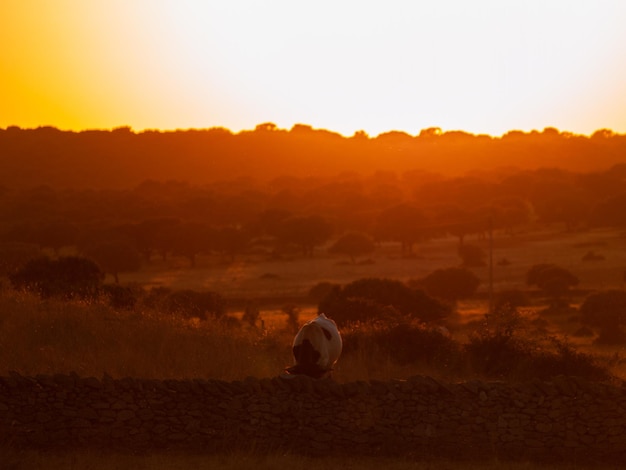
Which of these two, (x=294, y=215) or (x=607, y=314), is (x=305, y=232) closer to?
(x=294, y=215)

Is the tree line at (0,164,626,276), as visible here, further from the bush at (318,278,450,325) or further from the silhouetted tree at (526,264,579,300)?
the bush at (318,278,450,325)

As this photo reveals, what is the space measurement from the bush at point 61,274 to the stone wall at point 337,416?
1167cm

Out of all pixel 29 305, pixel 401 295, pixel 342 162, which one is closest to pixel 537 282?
pixel 401 295

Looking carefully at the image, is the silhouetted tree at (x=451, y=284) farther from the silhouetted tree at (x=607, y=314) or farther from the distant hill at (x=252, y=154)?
the distant hill at (x=252, y=154)

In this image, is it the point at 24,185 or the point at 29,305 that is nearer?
the point at 29,305

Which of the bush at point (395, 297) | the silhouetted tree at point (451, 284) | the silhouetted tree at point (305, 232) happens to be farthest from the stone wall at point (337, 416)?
the silhouetted tree at point (305, 232)

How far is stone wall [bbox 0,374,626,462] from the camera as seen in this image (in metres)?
9.91

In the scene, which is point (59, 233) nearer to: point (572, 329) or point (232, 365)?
point (572, 329)

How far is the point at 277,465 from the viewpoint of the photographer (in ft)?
30.6

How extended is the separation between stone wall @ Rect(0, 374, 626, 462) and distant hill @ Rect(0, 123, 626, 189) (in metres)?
79.4

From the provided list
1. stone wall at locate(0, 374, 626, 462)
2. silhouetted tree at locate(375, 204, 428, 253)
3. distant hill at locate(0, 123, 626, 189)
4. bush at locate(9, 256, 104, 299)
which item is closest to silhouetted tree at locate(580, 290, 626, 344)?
bush at locate(9, 256, 104, 299)

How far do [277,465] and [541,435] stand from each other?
3.18 metres

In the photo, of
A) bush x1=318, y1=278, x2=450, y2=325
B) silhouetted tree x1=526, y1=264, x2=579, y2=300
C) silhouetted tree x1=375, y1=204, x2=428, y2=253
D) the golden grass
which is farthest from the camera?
silhouetted tree x1=375, y1=204, x2=428, y2=253

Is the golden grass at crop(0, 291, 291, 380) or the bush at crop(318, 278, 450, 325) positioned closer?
the golden grass at crop(0, 291, 291, 380)
